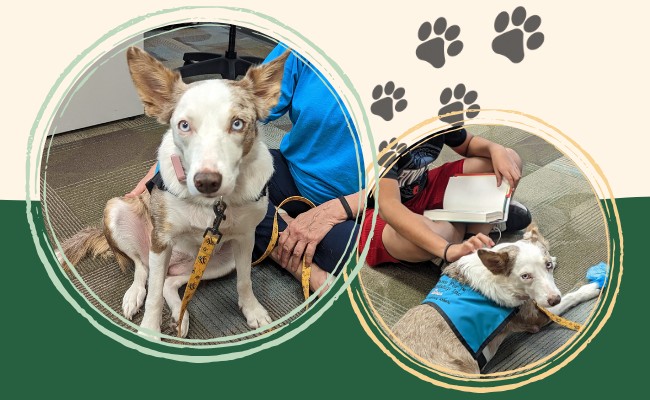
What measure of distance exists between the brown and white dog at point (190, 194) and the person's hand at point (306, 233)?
0.60 feet

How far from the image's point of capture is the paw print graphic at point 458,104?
136cm

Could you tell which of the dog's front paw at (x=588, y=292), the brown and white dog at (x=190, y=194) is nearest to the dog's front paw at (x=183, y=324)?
the brown and white dog at (x=190, y=194)

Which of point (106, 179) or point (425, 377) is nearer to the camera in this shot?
point (425, 377)

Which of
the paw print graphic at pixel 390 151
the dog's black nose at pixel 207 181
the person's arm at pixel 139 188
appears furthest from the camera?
the person's arm at pixel 139 188

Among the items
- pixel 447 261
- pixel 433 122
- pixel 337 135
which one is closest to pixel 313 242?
pixel 337 135

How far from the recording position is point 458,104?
54.2 inches

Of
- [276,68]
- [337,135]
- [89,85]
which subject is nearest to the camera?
[276,68]

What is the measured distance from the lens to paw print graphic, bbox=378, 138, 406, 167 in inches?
55.1

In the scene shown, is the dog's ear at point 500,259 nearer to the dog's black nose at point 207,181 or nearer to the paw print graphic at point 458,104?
the paw print graphic at point 458,104

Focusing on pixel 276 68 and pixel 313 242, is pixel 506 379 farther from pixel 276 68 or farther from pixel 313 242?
pixel 276 68

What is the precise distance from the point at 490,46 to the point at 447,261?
21.7 inches

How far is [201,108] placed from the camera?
123cm

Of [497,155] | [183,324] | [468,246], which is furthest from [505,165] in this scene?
[183,324]

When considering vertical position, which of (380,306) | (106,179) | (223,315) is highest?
(106,179)
